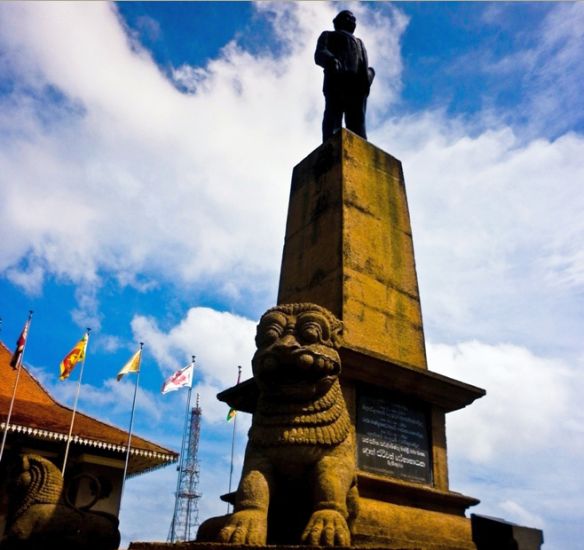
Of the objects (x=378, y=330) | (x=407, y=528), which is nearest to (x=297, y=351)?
(x=407, y=528)

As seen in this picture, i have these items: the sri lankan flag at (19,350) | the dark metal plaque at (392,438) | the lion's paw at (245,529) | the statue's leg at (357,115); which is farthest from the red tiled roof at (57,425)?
the lion's paw at (245,529)

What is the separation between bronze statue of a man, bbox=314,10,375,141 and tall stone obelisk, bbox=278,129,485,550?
825 millimetres

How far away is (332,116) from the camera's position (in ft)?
25.7

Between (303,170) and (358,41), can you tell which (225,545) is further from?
(358,41)

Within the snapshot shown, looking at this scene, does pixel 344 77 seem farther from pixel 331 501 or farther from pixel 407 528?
pixel 331 501

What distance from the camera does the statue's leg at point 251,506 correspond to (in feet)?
11.4

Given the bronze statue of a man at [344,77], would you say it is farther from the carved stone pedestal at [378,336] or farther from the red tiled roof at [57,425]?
the red tiled roof at [57,425]

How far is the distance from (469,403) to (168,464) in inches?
387

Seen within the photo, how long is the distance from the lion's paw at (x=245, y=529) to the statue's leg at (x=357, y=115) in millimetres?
5435

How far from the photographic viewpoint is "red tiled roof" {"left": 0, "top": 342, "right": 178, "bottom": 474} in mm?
11602

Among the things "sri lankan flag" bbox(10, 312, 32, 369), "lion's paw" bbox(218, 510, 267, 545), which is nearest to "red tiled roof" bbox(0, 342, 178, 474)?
"sri lankan flag" bbox(10, 312, 32, 369)

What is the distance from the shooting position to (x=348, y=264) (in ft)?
19.5

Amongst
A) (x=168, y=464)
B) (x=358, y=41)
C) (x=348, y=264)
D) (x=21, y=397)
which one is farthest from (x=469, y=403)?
(x=21, y=397)

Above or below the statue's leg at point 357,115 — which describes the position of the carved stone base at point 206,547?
below
